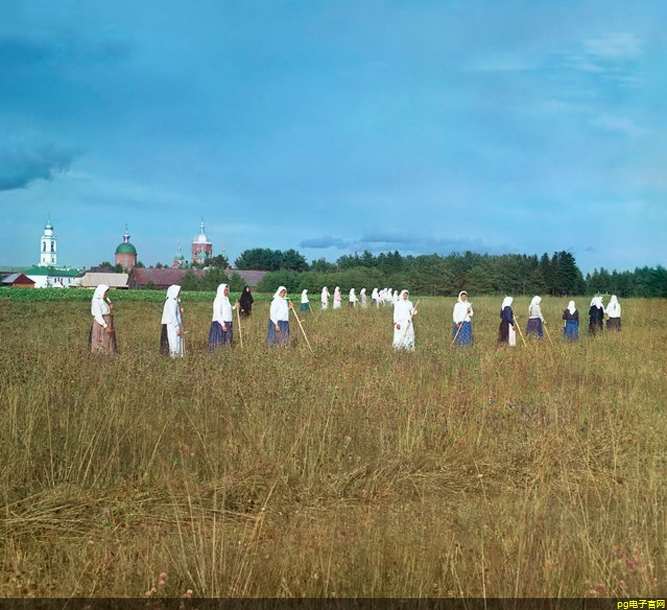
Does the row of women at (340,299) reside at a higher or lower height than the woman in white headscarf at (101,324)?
higher

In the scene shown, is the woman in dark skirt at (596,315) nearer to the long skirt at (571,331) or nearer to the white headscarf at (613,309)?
the white headscarf at (613,309)

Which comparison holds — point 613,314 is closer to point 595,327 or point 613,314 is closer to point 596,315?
point 596,315

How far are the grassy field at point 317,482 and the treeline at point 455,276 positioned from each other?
6652 cm

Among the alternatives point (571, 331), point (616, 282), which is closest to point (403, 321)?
point (571, 331)

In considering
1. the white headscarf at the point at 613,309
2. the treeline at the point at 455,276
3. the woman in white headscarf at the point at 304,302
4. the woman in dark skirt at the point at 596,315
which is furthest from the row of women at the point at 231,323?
the treeline at the point at 455,276

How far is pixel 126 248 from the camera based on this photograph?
632ft

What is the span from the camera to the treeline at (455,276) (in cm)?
7744

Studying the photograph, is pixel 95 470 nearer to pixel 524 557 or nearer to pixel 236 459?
pixel 236 459

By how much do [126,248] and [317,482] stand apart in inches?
7776

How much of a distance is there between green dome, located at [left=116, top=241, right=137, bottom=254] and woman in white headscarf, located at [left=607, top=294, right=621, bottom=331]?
7282 inches

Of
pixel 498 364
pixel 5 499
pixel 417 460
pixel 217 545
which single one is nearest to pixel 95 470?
pixel 5 499

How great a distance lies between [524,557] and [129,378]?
15.7ft

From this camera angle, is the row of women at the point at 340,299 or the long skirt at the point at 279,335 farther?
the row of women at the point at 340,299

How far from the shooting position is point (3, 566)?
12.0 ft
